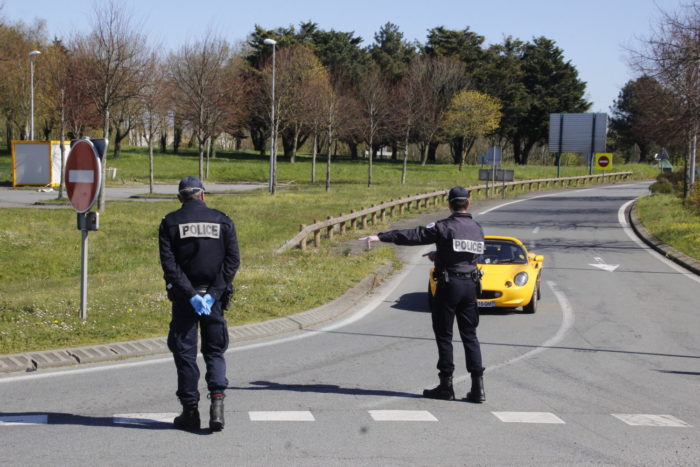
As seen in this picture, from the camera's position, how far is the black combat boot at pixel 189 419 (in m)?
6.21

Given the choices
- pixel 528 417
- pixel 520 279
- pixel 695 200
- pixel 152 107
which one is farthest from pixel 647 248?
pixel 152 107

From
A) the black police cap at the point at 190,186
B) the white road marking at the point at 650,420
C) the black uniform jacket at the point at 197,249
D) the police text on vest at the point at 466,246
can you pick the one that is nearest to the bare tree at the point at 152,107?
the police text on vest at the point at 466,246

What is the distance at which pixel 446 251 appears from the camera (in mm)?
7453

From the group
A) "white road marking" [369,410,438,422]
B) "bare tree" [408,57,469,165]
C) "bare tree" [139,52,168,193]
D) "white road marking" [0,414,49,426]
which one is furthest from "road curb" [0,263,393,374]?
"bare tree" [408,57,469,165]

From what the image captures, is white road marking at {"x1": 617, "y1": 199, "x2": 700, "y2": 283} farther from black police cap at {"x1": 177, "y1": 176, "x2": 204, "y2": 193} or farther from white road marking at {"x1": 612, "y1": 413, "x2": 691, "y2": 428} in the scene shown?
black police cap at {"x1": 177, "y1": 176, "x2": 204, "y2": 193}

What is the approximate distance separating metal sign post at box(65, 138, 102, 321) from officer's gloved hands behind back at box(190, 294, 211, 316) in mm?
4569

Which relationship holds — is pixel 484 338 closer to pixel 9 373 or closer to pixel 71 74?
pixel 9 373

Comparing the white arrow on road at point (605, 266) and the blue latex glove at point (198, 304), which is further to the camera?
the white arrow on road at point (605, 266)

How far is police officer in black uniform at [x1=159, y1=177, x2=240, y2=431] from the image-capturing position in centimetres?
619

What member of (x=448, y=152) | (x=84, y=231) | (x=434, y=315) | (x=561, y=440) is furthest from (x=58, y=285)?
(x=448, y=152)

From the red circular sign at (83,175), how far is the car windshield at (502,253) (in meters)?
6.80

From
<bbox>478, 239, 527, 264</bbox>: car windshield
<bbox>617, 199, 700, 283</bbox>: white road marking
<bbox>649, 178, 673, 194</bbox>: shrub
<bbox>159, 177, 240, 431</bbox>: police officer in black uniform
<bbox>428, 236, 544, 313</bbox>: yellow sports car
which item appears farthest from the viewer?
<bbox>649, 178, 673, 194</bbox>: shrub

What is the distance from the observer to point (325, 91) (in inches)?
2212

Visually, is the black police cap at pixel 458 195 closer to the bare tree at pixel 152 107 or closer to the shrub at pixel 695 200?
the shrub at pixel 695 200
